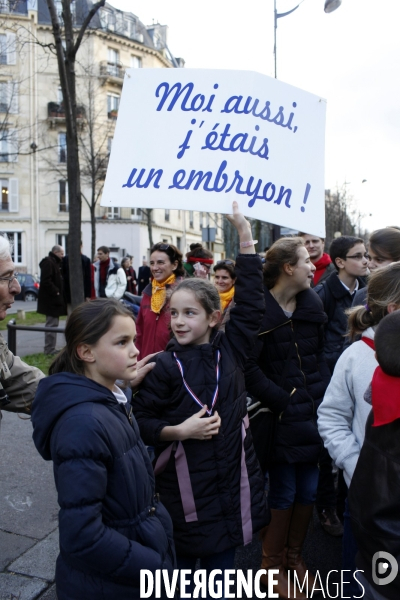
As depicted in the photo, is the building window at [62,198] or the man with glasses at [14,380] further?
the building window at [62,198]

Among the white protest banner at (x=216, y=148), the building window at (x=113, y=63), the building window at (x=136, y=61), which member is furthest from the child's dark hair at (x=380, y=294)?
the building window at (x=136, y=61)

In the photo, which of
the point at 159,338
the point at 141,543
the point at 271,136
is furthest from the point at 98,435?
the point at 159,338

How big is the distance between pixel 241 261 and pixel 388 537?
144 centimetres

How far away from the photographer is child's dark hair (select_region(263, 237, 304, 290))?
3.24m

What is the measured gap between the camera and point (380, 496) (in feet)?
5.59

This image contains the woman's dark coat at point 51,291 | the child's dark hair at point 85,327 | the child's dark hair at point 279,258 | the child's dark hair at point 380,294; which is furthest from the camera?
the woman's dark coat at point 51,291

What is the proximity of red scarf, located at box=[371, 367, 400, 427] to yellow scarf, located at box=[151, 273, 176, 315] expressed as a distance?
2522 mm

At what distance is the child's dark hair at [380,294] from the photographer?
2.37 meters

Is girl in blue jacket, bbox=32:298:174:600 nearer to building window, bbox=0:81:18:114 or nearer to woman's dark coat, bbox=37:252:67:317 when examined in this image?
woman's dark coat, bbox=37:252:67:317

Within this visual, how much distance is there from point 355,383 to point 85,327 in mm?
1210

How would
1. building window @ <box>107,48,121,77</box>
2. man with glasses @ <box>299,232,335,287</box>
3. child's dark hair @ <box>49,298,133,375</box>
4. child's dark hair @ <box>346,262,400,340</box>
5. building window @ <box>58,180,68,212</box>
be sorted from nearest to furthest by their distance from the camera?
child's dark hair @ <box>49,298,133,375</box>, child's dark hair @ <box>346,262,400,340</box>, man with glasses @ <box>299,232,335,287</box>, building window @ <box>58,180,68,212</box>, building window @ <box>107,48,121,77</box>

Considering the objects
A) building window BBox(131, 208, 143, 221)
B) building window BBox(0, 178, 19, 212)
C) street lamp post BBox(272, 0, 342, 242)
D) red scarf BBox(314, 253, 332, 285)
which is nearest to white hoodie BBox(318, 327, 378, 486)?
red scarf BBox(314, 253, 332, 285)

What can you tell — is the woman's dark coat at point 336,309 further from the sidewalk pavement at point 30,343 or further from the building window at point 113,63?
the building window at point 113,63

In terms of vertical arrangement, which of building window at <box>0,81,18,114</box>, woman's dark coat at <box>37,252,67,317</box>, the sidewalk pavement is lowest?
the sidewalk pavement
